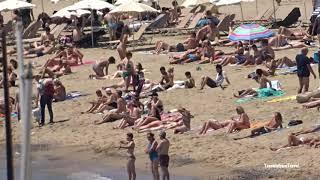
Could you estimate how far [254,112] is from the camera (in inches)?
770

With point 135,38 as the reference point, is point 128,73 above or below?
below

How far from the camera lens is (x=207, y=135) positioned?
18.4 meters

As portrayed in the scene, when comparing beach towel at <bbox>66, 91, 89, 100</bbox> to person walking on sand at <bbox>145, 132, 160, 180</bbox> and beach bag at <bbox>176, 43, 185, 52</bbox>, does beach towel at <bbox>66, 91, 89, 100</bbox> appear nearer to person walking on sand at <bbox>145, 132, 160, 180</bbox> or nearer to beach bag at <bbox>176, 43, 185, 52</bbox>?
beach bag at <bbox>176, 43, 185, 52</bbox>

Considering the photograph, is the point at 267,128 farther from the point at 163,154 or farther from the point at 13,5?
the point at 13,5

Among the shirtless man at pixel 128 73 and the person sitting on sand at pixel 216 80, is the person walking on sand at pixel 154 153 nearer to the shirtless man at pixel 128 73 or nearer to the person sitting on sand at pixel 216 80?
the person sitting on sand at pixel 216 80

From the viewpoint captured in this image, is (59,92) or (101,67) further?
(101,67)

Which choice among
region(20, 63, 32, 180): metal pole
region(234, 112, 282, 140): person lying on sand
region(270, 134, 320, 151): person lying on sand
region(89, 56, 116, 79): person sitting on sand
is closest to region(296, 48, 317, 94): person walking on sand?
region(234, 112, 282, 140): person lying on sand

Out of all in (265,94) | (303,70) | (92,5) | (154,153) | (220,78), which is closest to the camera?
(154,153)

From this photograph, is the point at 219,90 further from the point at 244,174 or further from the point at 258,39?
the point at 244,174

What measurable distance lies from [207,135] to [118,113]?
276cm

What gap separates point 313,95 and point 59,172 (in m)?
5.13

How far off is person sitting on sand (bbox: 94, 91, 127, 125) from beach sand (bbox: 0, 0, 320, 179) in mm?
187

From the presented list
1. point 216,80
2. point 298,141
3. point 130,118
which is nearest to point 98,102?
point 130,118

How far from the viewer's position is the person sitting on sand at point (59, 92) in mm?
22922
